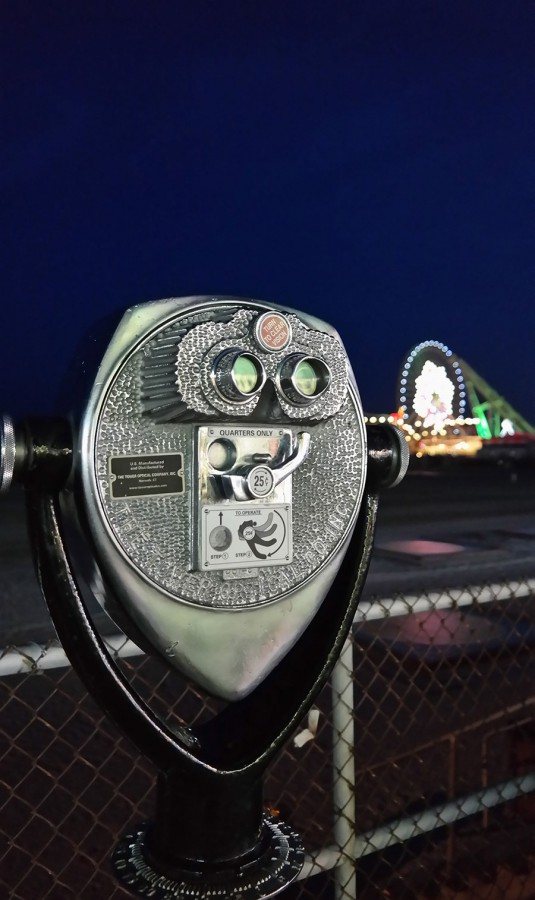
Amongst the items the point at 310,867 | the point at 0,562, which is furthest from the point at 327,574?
the point at 0,562

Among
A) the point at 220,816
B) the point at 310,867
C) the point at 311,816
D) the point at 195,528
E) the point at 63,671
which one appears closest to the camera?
the point at 195,528

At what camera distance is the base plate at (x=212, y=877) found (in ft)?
3.91

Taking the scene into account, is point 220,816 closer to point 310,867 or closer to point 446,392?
point 310,867

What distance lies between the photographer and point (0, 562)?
874 cm

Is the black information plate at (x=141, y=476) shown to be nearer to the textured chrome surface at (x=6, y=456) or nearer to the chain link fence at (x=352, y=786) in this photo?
the textured chrome surface at (x=6, y=456)

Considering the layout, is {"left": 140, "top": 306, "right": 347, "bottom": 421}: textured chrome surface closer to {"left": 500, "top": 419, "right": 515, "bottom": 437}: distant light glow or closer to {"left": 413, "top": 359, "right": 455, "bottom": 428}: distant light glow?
{"left": 413, "top": 359, "right": 455, "bottom": 428}: distant light glow

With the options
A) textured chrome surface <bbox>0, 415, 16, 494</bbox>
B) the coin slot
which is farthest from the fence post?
textured chrome surface <bbox>0, 415, 16, 494</bbox>

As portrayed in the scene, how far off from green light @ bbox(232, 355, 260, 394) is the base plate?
73cm

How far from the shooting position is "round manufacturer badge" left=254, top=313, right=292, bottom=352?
3.80 ft

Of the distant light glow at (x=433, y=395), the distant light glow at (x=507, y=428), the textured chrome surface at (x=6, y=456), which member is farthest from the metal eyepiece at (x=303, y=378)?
the distant light glow at (x=507, y=428)

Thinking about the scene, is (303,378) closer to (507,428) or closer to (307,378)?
(307,378)

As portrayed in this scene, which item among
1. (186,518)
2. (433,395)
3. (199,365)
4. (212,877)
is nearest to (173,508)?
(186,518)

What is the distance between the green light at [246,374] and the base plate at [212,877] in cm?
73

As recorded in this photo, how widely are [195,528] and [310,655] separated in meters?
0.33
